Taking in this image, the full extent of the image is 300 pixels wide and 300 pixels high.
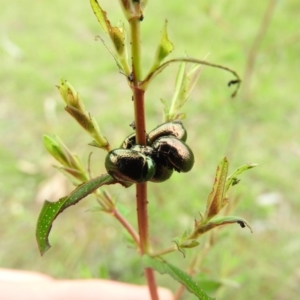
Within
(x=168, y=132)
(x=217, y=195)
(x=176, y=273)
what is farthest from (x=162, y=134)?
(x=176, y=273)

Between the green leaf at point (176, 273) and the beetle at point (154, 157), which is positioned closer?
the beetle at point (154, 157)

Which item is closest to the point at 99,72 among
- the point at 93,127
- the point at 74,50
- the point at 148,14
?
the point at 74,50

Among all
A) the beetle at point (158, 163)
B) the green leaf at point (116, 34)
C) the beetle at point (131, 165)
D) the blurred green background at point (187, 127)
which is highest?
the blurred green background at point (187, 127)

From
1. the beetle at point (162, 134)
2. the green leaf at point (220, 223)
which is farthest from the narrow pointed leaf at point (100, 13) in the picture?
the green leaf at point (220, 223)

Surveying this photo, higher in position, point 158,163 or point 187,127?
point 187,127

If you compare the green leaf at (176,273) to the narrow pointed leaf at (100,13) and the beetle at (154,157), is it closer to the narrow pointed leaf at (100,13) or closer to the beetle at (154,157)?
the beetle at (154,157)

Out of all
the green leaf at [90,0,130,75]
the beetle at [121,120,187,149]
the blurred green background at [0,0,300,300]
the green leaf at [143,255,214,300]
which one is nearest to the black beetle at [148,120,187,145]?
the beetle at [121,120,187,149]

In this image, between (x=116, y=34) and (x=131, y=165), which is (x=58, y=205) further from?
(x=116, y=34)
